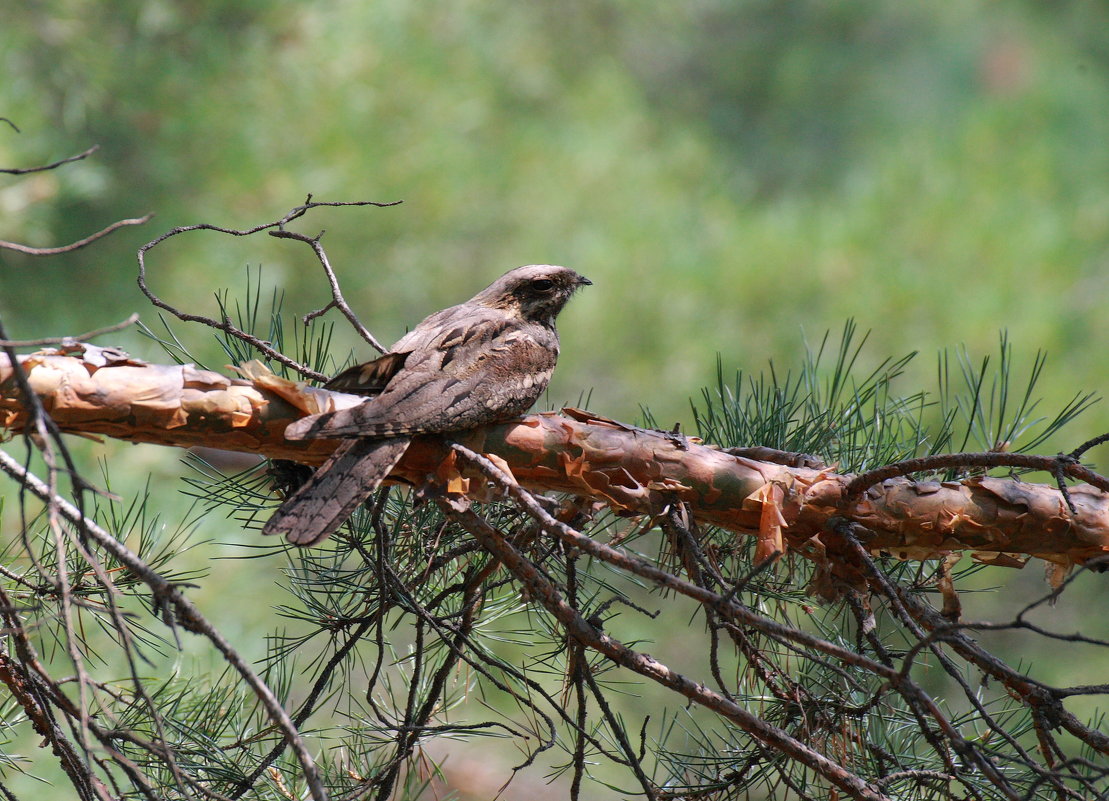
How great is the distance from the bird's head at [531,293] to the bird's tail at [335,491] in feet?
2.31

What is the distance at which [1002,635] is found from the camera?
5.69m

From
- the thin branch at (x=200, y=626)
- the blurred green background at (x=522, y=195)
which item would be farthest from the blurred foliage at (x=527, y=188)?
the thin branch at (x=200, y=626)

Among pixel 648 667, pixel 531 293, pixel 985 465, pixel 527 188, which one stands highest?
pixel 527 188

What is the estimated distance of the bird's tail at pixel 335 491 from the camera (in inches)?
48.9

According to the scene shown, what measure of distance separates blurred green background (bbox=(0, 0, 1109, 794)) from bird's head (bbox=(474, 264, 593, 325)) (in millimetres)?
1494

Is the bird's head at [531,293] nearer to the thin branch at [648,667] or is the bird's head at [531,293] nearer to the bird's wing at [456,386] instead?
the bird's wing at [456,386]

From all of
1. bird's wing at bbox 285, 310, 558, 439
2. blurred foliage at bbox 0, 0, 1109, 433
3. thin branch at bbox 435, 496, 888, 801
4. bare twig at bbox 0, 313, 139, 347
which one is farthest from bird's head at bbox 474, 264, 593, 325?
blurred foliage at bbox 0, 0, 1109, 433

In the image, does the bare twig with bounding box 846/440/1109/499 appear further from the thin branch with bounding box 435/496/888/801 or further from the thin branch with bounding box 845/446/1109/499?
the thin branch with bounding box 435/496/888/801

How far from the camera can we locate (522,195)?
7004 mm

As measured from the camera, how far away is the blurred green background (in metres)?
4.74

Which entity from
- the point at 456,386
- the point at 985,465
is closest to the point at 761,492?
the point at 985,465

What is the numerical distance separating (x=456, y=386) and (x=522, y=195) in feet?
19.0

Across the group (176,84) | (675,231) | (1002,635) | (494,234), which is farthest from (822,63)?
(176,84)

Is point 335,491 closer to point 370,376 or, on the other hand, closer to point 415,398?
point 415,398
